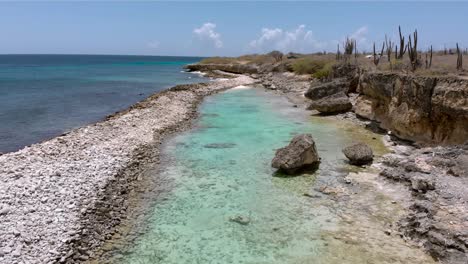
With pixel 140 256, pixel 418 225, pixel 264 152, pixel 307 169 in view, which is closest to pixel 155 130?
pixel 264 152

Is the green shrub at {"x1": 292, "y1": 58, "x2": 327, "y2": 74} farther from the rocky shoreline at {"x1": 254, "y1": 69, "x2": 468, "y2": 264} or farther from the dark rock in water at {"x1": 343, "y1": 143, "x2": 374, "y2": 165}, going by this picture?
the dark rock in water at {"x1": 343, "y1": 143, "x2": 374, "y2": 165}

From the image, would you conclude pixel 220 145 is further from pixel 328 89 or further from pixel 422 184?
pixel 328 89

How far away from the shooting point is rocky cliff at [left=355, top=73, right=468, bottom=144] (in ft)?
62.2

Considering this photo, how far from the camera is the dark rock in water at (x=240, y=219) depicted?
12828mm

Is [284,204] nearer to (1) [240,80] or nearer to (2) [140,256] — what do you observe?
(2) [140,256]

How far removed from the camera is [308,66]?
58969mm

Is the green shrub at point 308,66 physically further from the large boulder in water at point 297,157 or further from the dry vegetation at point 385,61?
the large boulder in water at point 297,157

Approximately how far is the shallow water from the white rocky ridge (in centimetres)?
213

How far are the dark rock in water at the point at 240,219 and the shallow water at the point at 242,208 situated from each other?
0.31 feet

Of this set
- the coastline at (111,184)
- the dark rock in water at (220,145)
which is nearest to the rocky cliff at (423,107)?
the coastline at (111,184)

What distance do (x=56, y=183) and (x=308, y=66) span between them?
49.8 metres

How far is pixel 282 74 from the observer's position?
219 ft

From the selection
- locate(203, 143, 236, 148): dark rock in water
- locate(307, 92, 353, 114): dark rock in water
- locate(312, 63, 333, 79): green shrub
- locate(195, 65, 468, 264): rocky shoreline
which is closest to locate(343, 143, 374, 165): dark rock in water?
locate(195, 65, 468, 264): rocky shoreline

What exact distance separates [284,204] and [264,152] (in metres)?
7.01
